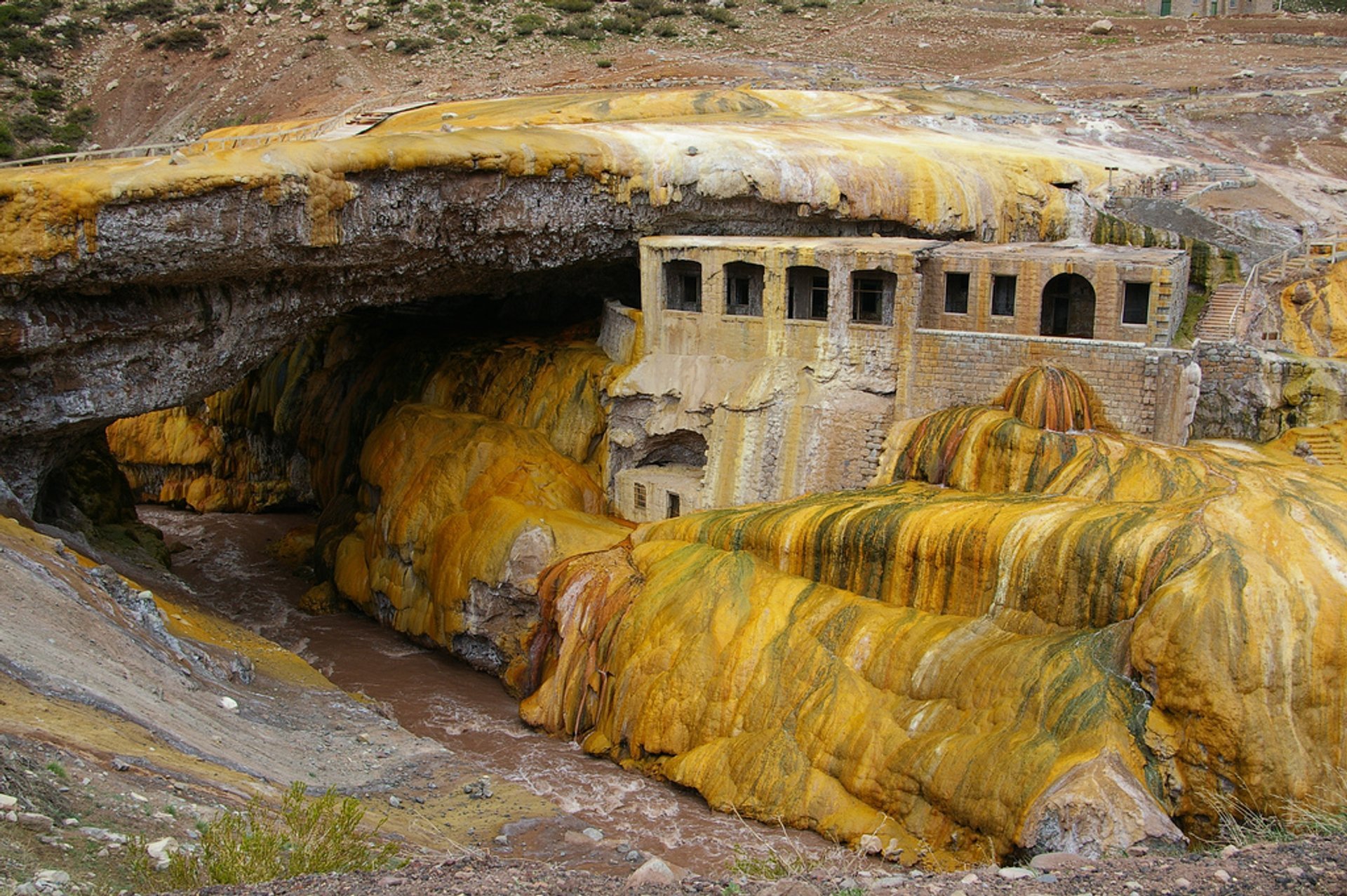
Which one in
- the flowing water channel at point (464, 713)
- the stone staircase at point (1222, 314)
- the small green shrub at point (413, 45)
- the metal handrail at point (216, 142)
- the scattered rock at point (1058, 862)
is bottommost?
the flowing water channel at point (464, 713)

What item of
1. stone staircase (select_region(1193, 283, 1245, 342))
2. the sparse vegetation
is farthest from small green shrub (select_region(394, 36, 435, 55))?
the sparse vegetation

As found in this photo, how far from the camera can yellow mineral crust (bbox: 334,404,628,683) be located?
29625mm

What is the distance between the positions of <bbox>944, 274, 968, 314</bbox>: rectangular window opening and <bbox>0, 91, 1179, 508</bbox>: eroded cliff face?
3664 millimetres

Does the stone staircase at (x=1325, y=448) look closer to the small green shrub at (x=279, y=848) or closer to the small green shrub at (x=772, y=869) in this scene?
the small green shrub at (x=772, y=869)

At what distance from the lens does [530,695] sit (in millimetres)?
28125

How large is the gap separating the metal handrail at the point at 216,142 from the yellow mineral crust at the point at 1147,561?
1301 cm

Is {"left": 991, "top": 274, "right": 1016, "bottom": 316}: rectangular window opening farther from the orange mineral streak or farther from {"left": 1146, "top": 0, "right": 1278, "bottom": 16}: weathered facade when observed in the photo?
{"left": 1146, "top": 0, "right": 1278, "bottom": 16}: weathered facade

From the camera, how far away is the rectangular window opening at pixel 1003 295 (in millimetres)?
28750

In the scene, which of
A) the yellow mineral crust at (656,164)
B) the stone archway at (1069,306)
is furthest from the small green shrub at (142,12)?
the stone archway at (1069,306)

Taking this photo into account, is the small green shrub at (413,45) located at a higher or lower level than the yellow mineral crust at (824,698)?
higher

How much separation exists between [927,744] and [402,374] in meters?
20.8

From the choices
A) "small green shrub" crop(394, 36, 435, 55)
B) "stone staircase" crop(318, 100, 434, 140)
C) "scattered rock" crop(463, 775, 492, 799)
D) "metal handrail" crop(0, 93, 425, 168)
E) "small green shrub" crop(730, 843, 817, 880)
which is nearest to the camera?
"small green shrub" crop(730, 843, 817, 880)

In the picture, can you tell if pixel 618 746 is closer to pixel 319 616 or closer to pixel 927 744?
pixel 927 744

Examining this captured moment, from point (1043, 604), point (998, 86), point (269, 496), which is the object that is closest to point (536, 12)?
point (998, 86)
